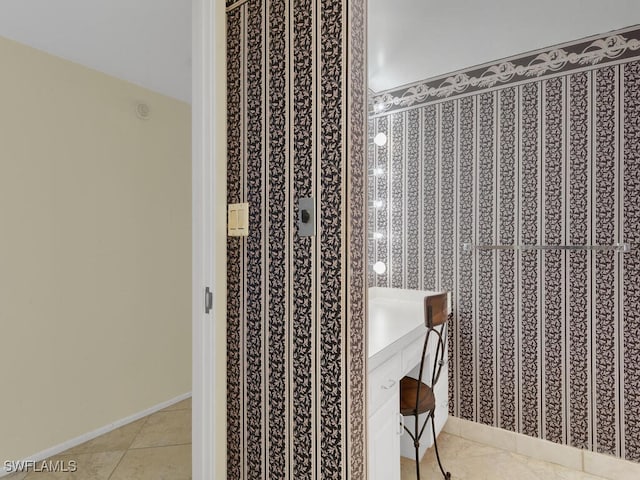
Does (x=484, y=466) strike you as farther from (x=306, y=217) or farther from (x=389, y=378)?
(x=306, y=217)

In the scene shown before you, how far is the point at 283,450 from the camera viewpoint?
1159 millimetres

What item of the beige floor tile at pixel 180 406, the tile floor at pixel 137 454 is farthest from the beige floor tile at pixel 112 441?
the beige floor tile at pixel 180 406

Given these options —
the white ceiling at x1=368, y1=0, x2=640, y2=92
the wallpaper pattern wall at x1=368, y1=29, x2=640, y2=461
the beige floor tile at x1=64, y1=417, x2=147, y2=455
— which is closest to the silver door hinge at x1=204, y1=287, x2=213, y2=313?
the wallpaper pattern wall at x1=368, y1=29, x2=640, y2=461

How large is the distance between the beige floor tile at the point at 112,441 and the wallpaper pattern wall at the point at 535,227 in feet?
6.71

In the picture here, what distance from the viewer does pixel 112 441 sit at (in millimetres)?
2287

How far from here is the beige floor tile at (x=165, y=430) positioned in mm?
2270

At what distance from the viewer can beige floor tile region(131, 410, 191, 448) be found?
227 centimetres

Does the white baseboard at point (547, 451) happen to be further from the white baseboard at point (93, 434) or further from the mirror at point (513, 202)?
→ the white baseboard at point (93, 434)

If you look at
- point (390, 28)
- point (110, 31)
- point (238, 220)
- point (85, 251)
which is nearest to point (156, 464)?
point (85, 251)

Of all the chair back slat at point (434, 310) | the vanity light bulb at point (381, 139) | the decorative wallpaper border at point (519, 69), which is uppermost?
the decorative wallpaper border at point (519, 69)

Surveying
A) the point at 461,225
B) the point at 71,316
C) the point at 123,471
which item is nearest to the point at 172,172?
the point at 71,316

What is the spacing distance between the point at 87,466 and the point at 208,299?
160 cm

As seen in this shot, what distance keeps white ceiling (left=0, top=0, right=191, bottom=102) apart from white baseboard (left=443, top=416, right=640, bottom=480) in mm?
2853

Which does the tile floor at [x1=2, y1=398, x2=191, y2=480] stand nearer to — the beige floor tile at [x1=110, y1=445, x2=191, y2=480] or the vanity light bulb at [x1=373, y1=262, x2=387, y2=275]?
the beige floor tile at [x1=110, y1=445, x2=191, y2=480]
